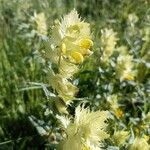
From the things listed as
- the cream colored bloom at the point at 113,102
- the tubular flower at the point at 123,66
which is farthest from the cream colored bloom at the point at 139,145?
the tubular flower at the point at 123,66

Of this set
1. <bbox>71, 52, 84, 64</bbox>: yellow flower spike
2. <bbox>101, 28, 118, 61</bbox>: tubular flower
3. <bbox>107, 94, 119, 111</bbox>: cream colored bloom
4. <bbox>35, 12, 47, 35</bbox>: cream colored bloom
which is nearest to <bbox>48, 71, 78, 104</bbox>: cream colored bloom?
<bbox>71, 52, 84, 64</bbox>: yellow flower spike

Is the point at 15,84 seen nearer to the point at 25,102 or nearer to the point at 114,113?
the point at 25,102

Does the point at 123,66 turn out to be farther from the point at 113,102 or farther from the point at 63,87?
the point at 63,87

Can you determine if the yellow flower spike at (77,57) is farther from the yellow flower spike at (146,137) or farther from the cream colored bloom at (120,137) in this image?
the yellow flower spike at (146,137)

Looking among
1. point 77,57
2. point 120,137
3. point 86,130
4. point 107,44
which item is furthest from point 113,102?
point 86,130

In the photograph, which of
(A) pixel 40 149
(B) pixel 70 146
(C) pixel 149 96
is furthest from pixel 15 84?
(B) pixel 70 146

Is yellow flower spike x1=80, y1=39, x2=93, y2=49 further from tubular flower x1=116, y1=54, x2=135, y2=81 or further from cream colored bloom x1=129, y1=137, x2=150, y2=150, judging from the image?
tubular flower x1=116, y1=54, x2=135, y2=81

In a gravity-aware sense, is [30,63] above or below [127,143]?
above
